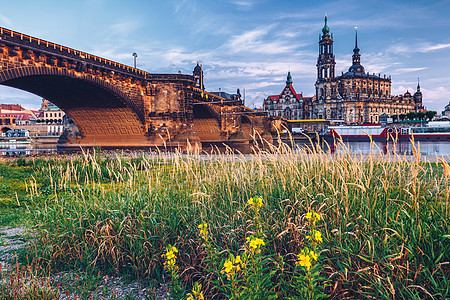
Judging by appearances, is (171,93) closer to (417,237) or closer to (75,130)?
(75,130)

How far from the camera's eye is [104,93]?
101ft

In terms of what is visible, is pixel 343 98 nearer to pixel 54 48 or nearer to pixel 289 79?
pixel 289 79

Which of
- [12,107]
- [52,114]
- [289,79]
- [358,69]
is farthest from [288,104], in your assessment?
[12,107]

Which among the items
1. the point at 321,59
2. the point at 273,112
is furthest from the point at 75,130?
the point at 321,59

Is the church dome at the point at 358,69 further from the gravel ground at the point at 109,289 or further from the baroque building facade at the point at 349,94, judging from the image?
the gravel ground at the point at 109,289

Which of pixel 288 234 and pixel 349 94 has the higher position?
pixel 349 94

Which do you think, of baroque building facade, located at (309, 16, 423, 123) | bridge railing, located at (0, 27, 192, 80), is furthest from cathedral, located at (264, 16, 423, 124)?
bridge railing, located at (0, 27, 192, 80)

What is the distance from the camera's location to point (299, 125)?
118875mm

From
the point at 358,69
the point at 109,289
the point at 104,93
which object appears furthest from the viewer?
the point at 358,69

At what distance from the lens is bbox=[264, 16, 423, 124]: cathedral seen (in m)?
124

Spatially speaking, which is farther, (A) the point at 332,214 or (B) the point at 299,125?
(B) the point at 299,125

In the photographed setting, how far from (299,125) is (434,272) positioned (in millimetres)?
119438

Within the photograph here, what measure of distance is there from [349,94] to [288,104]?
2369 cm

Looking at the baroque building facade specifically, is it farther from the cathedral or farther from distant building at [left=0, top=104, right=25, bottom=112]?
distant building at [left=0, top=104, right=25, bottom=112]
